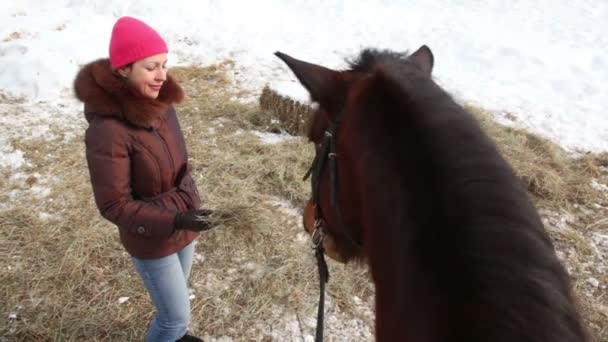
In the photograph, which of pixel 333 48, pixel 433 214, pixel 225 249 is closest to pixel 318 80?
pixel 433 214

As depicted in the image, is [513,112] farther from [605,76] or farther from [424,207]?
[424,207]

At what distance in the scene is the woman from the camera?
179 cm

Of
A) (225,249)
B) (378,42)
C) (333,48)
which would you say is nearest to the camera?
(225,249)

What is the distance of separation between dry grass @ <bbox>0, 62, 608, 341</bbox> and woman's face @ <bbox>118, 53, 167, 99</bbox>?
0.83 metres

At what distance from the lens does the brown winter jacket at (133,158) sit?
5.87 ft

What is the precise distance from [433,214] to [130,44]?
1400 millimetres

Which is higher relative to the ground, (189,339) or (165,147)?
(165,147)

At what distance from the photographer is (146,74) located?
1840 mm

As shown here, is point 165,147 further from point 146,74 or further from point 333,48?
point 333,48

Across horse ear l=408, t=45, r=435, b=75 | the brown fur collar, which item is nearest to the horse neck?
horse ear l=408, t=45, r=435, b=75

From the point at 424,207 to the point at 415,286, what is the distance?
0.19 metres

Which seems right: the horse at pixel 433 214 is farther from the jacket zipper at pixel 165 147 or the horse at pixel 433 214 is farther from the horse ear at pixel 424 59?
the jacket zipper at pixel 165 147

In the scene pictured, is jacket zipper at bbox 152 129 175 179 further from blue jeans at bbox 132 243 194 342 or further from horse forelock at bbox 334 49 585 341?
horse forelock at bbox 334 49 585 341

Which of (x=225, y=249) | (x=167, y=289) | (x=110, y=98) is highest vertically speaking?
(x=110, y=98)
